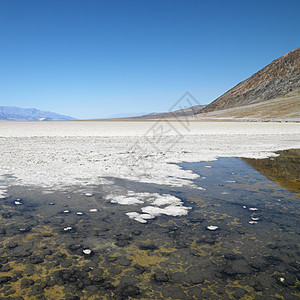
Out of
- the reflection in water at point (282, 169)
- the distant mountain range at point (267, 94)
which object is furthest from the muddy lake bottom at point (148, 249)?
the distant mountain range at point (267, 94)

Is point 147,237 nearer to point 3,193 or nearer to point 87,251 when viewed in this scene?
point 87,251

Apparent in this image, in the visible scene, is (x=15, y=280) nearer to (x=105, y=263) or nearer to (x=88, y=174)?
(x=105, y=263)

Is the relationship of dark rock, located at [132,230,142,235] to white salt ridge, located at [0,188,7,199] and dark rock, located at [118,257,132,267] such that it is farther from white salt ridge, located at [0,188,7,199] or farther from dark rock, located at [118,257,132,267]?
white salt ridge, located at [0,188,7,199]

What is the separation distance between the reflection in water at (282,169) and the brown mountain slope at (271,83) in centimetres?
11438

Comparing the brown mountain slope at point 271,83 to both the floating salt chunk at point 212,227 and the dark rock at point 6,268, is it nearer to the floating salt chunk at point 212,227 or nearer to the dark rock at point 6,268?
the floating salt chunk at point 212,227

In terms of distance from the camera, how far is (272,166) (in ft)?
26.6

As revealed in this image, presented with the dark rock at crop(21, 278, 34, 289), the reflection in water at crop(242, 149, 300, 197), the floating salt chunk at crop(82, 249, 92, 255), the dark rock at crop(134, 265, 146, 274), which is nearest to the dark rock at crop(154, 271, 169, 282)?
the dark rock at crop(134, 265, 146, 274)

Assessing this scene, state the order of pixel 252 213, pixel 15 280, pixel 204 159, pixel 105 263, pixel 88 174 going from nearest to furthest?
pixel 15 280, pixel 105 263, pixel 252 213, pixel 88 174, pixel 204 159

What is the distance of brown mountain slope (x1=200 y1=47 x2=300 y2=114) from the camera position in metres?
115

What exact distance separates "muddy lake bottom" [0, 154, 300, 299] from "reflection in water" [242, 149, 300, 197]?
1.05 meters

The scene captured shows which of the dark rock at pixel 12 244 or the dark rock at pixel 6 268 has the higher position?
the dark rock at pixel 12 244

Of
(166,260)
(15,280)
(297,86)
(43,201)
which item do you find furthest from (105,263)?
(297,86)

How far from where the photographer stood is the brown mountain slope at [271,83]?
4530 inches

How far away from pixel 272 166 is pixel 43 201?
6.43 meters
